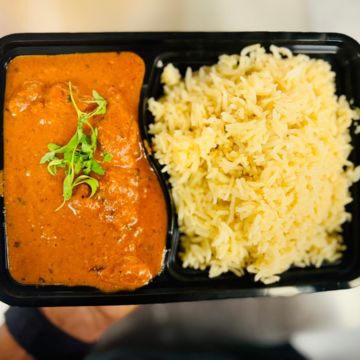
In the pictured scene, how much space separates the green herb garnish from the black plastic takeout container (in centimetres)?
29

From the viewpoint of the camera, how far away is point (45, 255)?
2.19 m

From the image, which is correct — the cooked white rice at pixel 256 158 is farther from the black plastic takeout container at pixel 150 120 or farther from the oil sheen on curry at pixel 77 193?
the oil sheen on curry at pixel 77 193

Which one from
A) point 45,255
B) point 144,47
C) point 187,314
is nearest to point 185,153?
point 144,47

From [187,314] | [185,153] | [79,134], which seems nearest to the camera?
[79,134]

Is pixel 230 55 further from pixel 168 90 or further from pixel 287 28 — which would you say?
pixel 287 28

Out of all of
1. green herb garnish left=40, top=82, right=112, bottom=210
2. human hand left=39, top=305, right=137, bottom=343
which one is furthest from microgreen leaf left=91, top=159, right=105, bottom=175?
human hand left=39, top=305, right=137, bottom=343

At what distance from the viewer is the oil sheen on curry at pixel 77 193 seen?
7.11ft

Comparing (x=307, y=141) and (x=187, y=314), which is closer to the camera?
(x=307, y=141)

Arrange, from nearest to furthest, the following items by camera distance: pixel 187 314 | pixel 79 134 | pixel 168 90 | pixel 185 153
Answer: pixel 79 134 < pixel 185 153 < pixel 168 90 < pixel 187 314

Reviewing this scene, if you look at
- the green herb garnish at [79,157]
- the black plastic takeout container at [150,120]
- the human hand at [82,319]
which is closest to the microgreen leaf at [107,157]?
the green herb garnish at [79,157]

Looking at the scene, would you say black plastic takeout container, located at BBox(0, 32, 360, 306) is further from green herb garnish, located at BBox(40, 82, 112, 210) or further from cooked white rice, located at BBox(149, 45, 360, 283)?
green herb garnish, located at BBox(40, 82, 112, 210)

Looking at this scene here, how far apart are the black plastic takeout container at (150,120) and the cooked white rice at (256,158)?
0.22ft

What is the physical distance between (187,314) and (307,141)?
4.62 feet

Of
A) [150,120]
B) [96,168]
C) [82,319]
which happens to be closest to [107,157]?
[96,168]
